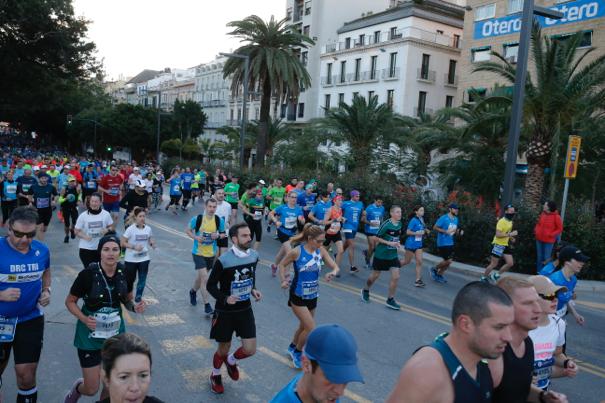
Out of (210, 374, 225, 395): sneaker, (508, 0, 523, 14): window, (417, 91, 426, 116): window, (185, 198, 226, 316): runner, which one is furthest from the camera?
(417, 91, 426, 116): window

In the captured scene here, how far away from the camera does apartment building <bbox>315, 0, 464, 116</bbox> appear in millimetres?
42844

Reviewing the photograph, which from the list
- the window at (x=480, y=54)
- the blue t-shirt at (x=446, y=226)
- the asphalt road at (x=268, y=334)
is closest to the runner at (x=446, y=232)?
the blue t-shirt at (x=446, y=226)

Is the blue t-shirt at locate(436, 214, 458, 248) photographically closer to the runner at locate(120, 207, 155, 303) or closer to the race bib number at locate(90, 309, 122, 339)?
the runner at locate(120, 207, 155, 303)

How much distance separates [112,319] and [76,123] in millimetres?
77952

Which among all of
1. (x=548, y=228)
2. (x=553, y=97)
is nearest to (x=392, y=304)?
(x=548, y=228)

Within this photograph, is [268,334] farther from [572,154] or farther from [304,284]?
[572,154]

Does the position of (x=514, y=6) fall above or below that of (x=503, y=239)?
above

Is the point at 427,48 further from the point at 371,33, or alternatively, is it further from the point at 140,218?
the point at 140,218

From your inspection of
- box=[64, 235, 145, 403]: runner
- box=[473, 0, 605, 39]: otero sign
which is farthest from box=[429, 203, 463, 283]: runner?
box=[473, 0, 605, 39]: otero sign

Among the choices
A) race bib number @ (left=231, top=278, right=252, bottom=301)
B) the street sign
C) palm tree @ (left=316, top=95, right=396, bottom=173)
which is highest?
palm tree @ (left=316, top=95, right=396, bottom=173)

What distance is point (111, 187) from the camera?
14.6 metres

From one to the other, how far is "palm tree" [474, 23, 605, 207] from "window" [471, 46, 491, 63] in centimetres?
2065

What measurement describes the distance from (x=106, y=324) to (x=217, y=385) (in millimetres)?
1460

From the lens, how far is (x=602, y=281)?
502 inches
